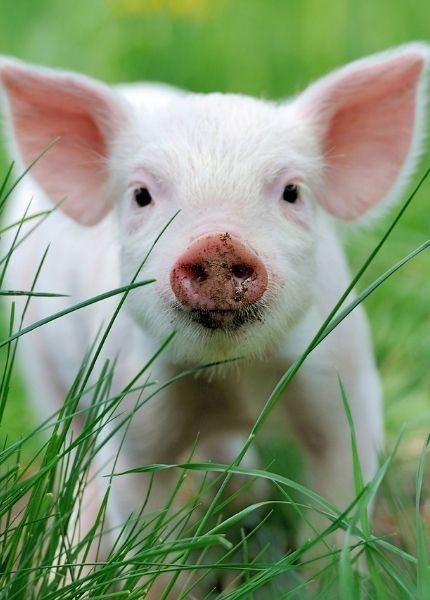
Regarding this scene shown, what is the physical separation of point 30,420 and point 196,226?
90.0 inches

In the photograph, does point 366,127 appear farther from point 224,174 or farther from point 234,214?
point 234,214

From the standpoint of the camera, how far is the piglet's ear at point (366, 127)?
11.1ft

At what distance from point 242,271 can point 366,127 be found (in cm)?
103

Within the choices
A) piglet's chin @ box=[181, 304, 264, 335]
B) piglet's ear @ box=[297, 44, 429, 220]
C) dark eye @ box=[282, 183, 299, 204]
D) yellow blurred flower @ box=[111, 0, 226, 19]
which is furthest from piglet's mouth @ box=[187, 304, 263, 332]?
yellow blurred flower @ box=[111, 0, 226, 19]

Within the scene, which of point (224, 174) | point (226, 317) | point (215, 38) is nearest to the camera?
point (226, 317)

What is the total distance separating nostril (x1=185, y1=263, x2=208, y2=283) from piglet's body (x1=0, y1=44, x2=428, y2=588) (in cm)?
4

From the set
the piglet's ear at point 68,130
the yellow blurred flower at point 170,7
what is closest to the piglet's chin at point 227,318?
the piglet's ear at point 68,130

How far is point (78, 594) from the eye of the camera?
2.41m

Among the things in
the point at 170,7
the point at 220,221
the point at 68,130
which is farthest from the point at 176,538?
the point at 170,7

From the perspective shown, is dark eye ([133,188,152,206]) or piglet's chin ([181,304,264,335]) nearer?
piglet's chin ([181,304,264,335])

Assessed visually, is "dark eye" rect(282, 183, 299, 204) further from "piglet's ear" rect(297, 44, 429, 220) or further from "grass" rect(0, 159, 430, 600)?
"grass" rect(0, 159, 430, 600)

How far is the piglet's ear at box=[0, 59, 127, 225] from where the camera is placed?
3.45m

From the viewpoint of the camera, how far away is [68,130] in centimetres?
359

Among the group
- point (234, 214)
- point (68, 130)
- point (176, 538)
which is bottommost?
point (176, 538)
